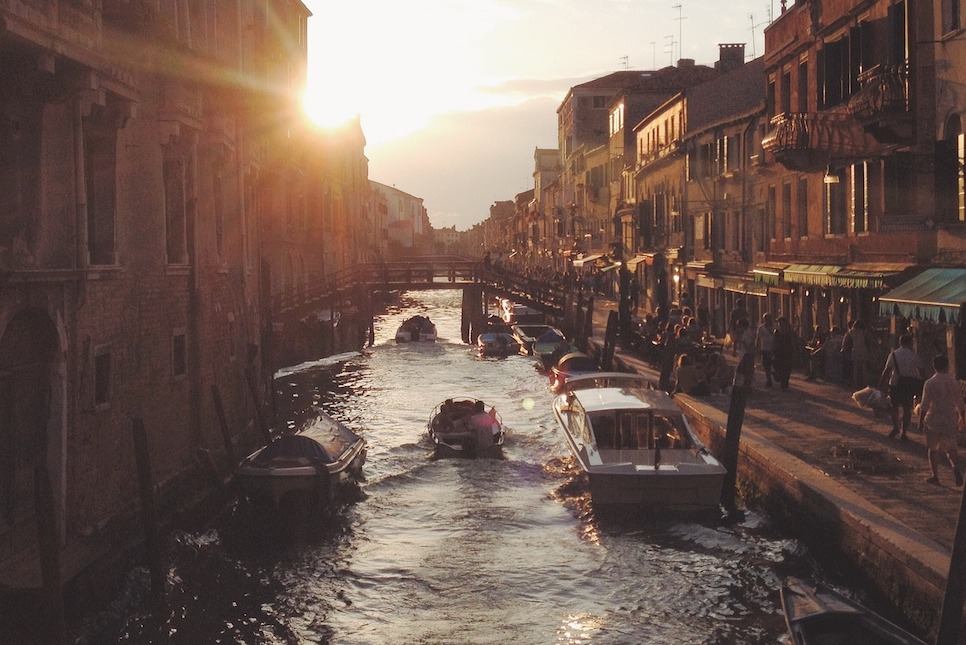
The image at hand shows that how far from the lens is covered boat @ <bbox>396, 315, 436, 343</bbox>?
166ft

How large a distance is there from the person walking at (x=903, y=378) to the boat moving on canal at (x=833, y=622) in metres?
6.38

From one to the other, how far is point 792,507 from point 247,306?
14312 millimetres

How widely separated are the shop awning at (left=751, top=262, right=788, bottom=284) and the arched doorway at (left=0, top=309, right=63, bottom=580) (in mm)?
19227

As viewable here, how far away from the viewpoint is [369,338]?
50969 millimetres

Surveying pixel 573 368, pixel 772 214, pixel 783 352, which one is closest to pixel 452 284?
pixel 573 368

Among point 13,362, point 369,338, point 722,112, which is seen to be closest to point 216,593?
point 13,362

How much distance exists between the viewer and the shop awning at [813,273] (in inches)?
903

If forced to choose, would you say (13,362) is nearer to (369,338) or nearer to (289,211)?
(289,211)

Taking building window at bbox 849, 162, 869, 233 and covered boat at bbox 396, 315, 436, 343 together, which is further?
covered boat at bbox 396, 315, 436, 343

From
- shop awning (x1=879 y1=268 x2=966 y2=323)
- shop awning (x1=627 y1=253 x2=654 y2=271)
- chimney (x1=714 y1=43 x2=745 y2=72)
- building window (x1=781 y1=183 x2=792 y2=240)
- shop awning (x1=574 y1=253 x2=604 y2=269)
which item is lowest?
shop awning (x1=879 y1=268 x2=966 y2=323)

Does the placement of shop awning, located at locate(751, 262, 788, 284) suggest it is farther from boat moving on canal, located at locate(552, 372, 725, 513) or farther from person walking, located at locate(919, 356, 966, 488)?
person walking, located at locate(919, 356, 966, 488)

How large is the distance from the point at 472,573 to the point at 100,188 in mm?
7397

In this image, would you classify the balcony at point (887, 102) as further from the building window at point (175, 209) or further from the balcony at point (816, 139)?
the building window at point (175, 209)

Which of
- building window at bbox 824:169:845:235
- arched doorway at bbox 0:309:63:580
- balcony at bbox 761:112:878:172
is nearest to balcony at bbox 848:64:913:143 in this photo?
balcony at bbox 761:112:878:172
